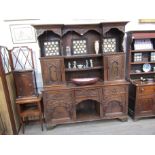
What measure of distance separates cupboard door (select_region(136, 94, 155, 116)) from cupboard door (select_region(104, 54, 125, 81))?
0.59 metres

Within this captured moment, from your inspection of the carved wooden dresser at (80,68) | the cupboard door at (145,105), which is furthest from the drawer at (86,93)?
the cupboard door at (145,105)

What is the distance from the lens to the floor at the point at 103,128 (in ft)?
8.14

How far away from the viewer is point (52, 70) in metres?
2.48

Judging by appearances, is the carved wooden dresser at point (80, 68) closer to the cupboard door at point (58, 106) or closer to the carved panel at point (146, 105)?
the cupboard door at point (58, 106)

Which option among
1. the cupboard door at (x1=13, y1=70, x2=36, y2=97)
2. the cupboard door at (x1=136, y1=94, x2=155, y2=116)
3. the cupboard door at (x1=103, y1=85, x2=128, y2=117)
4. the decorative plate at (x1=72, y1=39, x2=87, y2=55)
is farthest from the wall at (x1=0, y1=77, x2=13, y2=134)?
the cupboard door at (x1=136, y1=94, x2=155, y2=116)

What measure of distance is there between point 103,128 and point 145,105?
935mm

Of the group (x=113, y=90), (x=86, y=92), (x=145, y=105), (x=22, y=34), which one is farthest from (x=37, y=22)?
(x=145, y=105)

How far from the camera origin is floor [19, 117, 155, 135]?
2.48m

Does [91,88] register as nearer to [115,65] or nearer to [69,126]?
[115,65]

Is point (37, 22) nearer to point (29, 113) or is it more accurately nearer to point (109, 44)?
point (109, 44)

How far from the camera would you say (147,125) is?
8.71 feet
